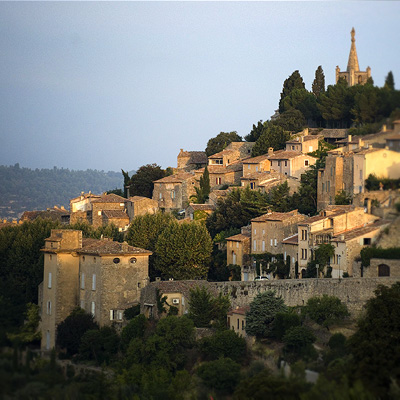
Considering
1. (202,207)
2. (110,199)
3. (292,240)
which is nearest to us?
(292,240)

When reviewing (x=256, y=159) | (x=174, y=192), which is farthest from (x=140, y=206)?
(x=256, y=159)

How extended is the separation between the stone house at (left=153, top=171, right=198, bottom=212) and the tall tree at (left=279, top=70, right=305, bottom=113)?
11.8 m

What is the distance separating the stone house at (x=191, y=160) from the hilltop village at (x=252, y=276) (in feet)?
44.3

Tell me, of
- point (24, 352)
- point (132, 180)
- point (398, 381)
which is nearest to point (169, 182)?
point (132, 180)

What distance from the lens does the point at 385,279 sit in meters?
40.8

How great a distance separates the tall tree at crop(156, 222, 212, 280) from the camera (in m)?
52.0

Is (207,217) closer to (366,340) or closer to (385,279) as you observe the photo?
(385,279)

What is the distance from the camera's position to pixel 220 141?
263 feet

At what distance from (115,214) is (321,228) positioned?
72.3 feet

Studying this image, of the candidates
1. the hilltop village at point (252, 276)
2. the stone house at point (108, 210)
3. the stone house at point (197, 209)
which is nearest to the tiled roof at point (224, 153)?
the stone house at point (108, 210)

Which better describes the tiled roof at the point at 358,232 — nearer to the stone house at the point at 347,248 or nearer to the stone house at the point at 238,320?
the stone house at the point at 347,248

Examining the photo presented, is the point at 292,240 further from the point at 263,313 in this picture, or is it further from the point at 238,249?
the point at 263,313

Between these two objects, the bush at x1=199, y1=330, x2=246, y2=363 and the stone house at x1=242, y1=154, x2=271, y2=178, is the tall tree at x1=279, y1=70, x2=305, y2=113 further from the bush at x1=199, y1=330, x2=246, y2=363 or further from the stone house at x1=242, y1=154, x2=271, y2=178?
the bush at x1=199, y1=330, x2=246, y2=363

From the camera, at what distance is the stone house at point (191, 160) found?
257 feet
